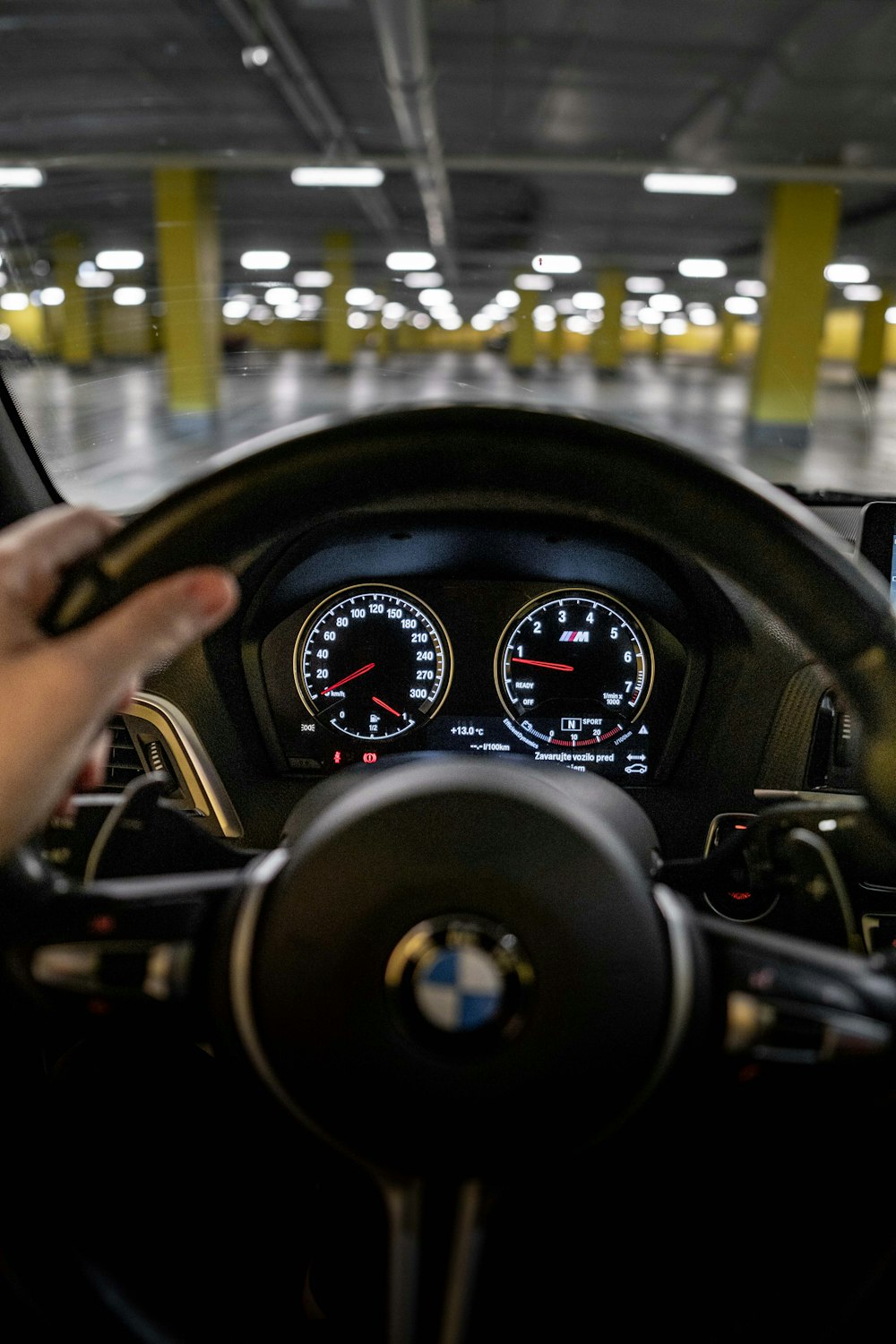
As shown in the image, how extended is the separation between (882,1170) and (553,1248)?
10.4 inches

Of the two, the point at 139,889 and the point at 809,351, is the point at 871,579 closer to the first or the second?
the point at 139,889

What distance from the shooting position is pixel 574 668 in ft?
7.38

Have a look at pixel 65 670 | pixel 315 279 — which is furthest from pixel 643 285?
pixel 65 670

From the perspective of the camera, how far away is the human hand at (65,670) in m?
0.71

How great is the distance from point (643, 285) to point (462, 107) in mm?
11799

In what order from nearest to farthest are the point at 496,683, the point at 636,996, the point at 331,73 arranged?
the point at 636,996, the point at 496,683, the point at 331,73

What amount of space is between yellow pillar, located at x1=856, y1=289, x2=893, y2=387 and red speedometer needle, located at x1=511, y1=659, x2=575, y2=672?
26052 millimetres

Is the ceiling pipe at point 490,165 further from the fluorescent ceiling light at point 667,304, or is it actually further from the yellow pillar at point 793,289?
the fluorescent ceiling light at point 667,304

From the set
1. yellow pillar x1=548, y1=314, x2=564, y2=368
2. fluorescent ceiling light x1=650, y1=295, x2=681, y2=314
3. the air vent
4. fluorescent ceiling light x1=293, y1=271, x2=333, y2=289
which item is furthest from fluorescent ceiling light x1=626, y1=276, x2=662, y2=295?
the air vent

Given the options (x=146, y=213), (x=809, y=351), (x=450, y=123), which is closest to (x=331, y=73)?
(x=450, y=123)

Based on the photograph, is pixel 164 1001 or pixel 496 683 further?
pixel 496 683

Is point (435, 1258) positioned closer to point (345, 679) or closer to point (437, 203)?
point (345, 679)

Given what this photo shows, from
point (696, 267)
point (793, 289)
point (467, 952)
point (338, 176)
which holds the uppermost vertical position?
point (338, 176)

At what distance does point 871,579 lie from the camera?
0.87 meters
